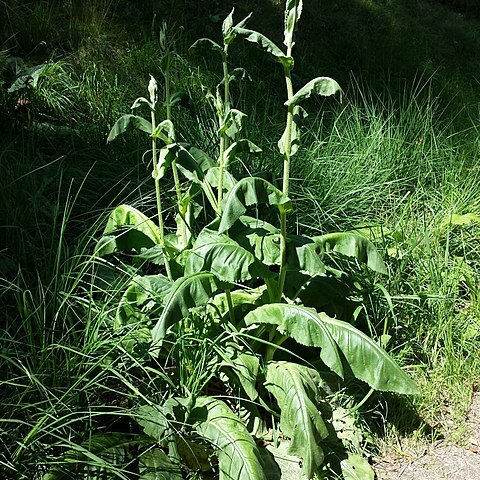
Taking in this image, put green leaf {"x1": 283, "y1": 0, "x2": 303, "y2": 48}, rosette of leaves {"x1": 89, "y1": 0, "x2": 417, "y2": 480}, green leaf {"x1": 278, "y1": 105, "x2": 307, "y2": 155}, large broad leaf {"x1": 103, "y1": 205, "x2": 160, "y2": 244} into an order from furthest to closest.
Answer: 1. large broad leaf {"x1": 103, "y1": 205, "x2": 160, "y2": 244}
2. green leaf {"x1": 278, "y1": 105, "x2": 307, "y2": 155}
3. green leaf {"x1": 283, "y1": 0, "x2": 303, "y2": 48}
4. rosette of leaves {"x1": 89, "y1": 0, "x2": 417, "y2": 480}

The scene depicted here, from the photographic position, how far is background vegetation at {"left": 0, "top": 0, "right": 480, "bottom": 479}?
234 centimetres

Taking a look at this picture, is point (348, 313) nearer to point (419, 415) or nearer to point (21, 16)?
point (419, 415)

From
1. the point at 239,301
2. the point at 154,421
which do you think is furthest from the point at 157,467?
the point at 239,301

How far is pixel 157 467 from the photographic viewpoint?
2.17m

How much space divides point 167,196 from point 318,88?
49.4 inches

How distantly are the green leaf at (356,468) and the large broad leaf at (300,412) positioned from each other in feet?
0.62

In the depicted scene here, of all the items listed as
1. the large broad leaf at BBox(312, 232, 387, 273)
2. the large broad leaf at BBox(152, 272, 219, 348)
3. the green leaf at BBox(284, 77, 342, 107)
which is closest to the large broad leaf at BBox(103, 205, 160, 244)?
the large broad leaf at BBox(152, 272, 219, 348)

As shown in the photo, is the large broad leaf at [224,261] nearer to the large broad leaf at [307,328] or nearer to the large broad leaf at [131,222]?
the large broad leaf at [307,328]

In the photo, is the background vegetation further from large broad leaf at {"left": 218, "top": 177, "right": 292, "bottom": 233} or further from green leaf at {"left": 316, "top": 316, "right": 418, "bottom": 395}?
large broad leaf at {"left": 218, "top": 177, "right": 292, "bottom": 233}

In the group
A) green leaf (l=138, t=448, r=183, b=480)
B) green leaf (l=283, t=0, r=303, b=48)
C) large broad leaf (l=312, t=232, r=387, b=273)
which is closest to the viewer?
green leaf (l=138, t=448, r=183, b=480)

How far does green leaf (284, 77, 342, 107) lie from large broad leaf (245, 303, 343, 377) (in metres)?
0.74

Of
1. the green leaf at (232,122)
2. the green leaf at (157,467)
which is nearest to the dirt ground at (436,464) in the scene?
the green leaf at (157,467)

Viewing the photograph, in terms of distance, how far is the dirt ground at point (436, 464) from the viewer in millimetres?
2635

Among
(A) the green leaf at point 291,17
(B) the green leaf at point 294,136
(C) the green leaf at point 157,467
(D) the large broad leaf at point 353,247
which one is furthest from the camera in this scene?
(D) the large broad leaf at point 353,247
